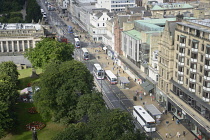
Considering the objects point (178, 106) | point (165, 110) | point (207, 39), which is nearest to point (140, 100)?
point (165, 110)

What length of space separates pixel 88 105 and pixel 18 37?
373 feet

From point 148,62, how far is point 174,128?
3410cm

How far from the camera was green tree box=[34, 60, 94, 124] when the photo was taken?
90.9 metres

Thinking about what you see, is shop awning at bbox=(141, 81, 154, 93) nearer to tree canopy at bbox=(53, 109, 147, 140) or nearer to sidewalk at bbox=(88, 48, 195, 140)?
sidewalk at bbox=(88, 48, 195, 140)

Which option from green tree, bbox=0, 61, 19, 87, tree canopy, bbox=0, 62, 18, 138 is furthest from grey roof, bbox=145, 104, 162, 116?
green tree, bbox=0, 61, 19, 87

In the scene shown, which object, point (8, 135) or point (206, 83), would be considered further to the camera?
point (8, 135)

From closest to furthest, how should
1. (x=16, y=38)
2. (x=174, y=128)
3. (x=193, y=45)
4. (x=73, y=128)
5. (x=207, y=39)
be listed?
Answer: (x=73, y=128) → (x=207, y=39) → (x=193, y=45) → (x=174, y=128) → (x=16, y=38)

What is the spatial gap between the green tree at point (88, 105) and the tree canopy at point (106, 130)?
1189 cm

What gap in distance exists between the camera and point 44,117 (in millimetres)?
94562

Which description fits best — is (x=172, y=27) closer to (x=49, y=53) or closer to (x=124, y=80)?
(x=124, y=80)

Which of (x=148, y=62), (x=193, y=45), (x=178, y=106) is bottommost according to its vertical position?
(x=178, y=106)

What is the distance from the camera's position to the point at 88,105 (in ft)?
280

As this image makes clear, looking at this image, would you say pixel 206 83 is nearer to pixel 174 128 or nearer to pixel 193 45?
pixel 193 45

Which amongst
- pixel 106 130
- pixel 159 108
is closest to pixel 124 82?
pixel 159 108
